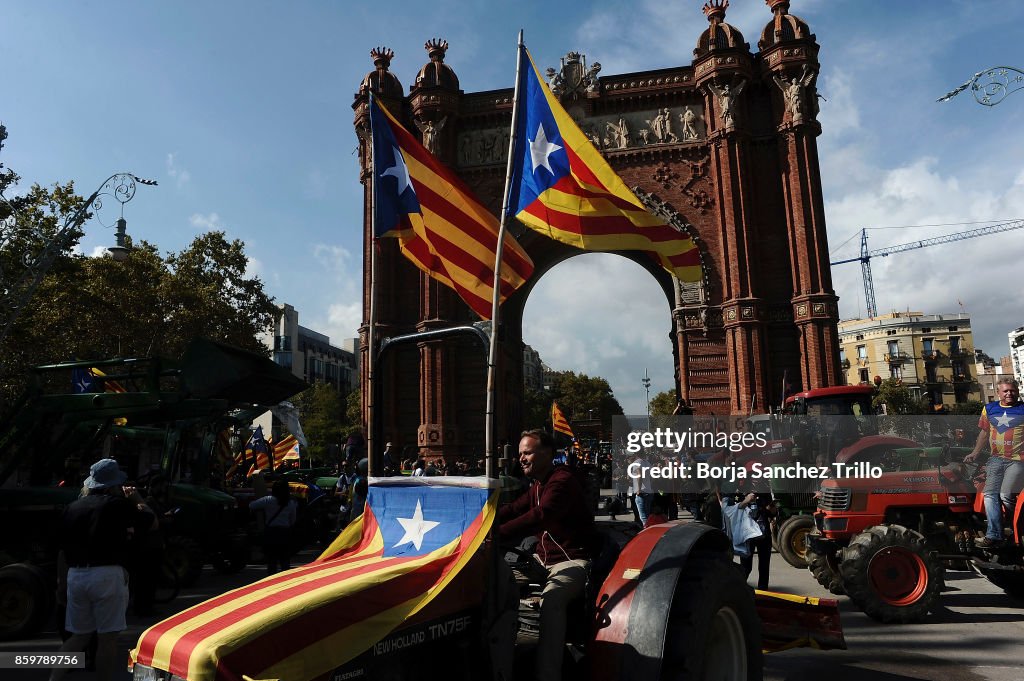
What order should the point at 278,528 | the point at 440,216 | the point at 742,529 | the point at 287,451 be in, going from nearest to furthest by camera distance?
the point at 440,216 < the point at 742,529 < the point at 278,528 < the point at 287,451

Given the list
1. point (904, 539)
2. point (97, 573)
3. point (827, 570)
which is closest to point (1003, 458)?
point (904, 539)

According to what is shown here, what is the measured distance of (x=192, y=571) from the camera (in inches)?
375

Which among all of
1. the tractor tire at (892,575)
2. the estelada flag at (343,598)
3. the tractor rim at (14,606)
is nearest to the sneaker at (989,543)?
the tractor tire at (892,575)

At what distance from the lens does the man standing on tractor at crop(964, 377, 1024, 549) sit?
7.05 meters

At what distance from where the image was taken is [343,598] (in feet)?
8.30

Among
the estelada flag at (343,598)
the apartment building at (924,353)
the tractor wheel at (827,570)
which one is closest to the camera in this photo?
the estelada flag at (343,598)

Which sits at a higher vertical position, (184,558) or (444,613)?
(444,613)

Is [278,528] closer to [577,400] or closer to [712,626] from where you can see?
[712,626]

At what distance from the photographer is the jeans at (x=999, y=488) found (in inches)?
278

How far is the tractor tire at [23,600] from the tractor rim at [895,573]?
8734 millimetres

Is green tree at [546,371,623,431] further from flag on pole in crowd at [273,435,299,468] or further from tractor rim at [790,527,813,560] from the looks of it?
tractor rim at [790,527,813,560]

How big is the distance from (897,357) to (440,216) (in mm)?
88822

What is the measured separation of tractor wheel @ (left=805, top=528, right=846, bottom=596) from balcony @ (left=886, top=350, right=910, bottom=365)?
8363 cm

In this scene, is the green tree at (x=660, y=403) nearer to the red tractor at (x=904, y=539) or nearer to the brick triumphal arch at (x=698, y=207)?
the brick triumphal arch at (x=698, y=207)
